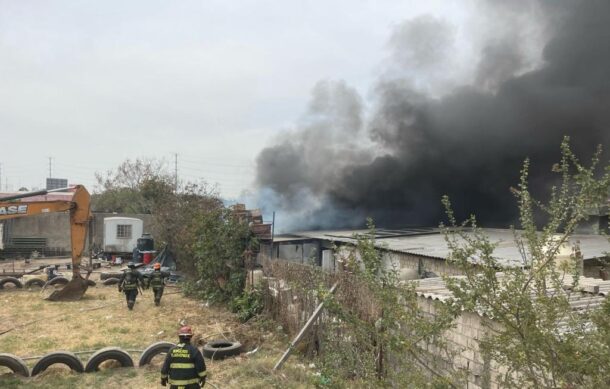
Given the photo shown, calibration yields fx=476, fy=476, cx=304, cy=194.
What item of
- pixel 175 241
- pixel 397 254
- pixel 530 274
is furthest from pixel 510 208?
pixel 530 274

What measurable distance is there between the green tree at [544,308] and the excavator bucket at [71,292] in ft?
45.8

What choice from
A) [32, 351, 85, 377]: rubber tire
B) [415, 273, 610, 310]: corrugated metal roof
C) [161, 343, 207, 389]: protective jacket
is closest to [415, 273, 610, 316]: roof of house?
[415, 273, 610, 310]: corrugated metal roof

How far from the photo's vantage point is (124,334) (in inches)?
422

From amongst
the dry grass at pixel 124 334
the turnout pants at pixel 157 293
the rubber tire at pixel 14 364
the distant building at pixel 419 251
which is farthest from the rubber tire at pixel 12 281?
the rubber tire at pixel 14 364

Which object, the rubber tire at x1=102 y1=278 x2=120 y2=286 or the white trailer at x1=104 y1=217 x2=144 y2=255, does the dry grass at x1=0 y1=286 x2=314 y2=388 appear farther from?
the white trailer at x1=104 y1=217 x2=144 y2=255

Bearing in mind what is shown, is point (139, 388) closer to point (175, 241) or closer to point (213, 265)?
point (213, 265)

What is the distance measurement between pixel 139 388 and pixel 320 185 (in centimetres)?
2478

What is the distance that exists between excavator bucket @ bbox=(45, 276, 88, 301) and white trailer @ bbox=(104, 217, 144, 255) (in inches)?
461

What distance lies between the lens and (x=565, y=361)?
229 centimetres

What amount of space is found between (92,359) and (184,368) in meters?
2.83

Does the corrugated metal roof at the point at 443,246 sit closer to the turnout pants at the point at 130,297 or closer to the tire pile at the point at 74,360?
the tire pile at the point at 74,360

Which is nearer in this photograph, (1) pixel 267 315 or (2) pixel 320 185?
(1) pixel 267 315

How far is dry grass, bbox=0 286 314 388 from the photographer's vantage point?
7.64 metres

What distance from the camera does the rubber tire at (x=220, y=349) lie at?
885 centimetres
